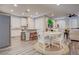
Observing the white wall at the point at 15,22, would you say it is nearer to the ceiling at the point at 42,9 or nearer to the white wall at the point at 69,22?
the ceiling at the point at 42,9

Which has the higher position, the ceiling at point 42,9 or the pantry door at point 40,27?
the ceiling at point 42,9

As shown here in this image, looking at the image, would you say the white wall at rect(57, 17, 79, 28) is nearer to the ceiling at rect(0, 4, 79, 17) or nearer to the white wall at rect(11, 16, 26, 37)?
the ceiling at rect(0, 4, 79, 17)

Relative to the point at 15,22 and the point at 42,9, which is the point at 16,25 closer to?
the point at 15,22

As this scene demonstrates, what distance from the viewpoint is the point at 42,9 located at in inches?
80.7

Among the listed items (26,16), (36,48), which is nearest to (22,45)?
(36,48)

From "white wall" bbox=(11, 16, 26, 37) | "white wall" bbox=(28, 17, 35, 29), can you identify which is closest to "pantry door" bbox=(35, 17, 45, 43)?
"white wall" bbox=(28, 17, 35, 29)

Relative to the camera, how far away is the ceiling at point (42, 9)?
2.01m

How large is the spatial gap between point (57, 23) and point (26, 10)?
2.10 ft

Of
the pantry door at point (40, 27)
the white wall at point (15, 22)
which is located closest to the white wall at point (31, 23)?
the pantry door at point (40, 27)

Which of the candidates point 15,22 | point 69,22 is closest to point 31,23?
point 15,22

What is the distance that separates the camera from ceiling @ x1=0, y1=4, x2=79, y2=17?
201 centimetres

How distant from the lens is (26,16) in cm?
206

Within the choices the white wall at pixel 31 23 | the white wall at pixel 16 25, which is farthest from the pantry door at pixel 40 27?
the white wall at pixel 16 25
